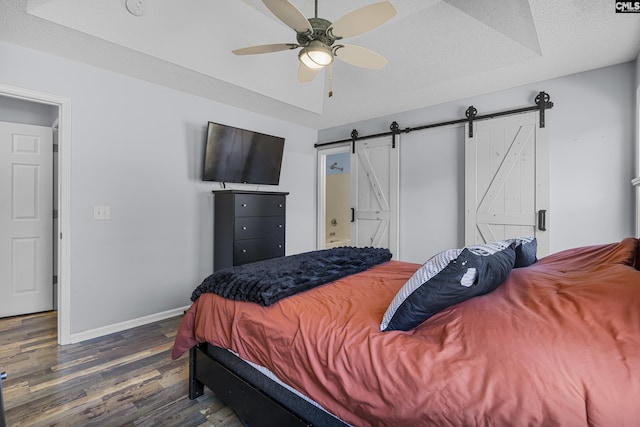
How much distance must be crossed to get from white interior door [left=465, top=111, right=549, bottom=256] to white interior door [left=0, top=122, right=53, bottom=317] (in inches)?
186

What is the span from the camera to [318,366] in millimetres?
1198

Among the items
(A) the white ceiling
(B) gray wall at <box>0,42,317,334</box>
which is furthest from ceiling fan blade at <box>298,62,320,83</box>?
(B) gray wall at <box>0,42,317,334</box>

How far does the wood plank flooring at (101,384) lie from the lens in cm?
175

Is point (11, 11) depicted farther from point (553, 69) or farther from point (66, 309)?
point (553, 69)

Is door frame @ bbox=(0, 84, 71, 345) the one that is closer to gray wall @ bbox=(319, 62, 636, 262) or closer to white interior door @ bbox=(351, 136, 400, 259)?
white interior door @ bbox=(351, 136, 400, 259)

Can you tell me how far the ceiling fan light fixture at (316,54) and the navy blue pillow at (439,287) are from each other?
157 centimetres

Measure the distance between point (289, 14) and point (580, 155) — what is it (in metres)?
2.91

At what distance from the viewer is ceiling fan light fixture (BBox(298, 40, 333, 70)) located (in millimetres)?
2066

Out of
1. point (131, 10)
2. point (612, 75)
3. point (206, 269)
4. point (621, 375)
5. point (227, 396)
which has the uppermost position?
point (131, 10)

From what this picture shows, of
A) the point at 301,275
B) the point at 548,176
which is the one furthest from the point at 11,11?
the point at 548,176

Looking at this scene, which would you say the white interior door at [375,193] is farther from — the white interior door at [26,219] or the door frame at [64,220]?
the white interior door at [26,219]

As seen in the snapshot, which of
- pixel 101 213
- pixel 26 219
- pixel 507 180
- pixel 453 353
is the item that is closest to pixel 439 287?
pixel 453 353

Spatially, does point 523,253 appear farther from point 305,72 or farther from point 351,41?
point 351,41

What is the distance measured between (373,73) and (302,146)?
1.71 metres
